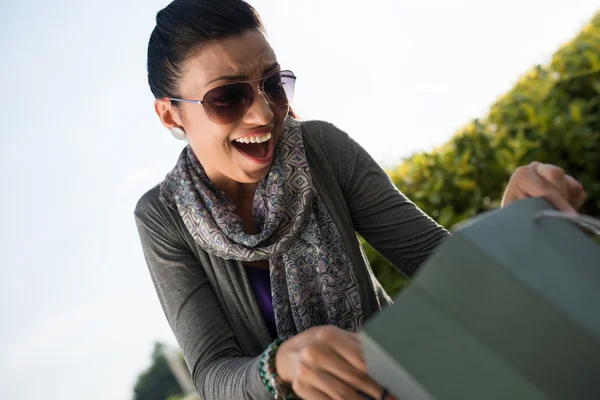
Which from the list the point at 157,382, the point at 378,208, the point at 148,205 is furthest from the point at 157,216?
the point at 157,382

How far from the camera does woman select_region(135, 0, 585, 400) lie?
171 cm

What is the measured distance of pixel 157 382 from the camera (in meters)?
26.8

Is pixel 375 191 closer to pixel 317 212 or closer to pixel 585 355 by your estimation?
pixel 317 212

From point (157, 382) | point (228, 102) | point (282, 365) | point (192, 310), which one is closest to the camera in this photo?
point (282, 365)

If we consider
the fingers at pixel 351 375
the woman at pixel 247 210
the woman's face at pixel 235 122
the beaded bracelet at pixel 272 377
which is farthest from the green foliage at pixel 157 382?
the fingers at pixel 351 375

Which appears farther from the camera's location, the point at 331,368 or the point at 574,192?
the point at 574,192

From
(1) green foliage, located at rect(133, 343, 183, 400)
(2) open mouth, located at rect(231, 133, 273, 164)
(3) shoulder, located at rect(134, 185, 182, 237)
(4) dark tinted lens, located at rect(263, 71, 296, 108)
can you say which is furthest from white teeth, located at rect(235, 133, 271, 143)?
(1) green foliage, located at rect(133, 343, 183, 400)

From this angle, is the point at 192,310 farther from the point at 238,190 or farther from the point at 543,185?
the point at 543,185

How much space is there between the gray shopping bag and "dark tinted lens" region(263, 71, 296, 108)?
3.57 feet

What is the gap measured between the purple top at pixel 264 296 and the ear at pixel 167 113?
572mm

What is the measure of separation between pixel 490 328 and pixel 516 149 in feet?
9.43

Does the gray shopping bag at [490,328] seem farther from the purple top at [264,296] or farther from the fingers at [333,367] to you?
the purple top at [264,296]

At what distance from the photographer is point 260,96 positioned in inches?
67.8

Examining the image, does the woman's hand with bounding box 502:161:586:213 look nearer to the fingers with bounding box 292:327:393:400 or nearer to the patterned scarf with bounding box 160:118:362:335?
the fingers with bounding box 292:327:393:400
